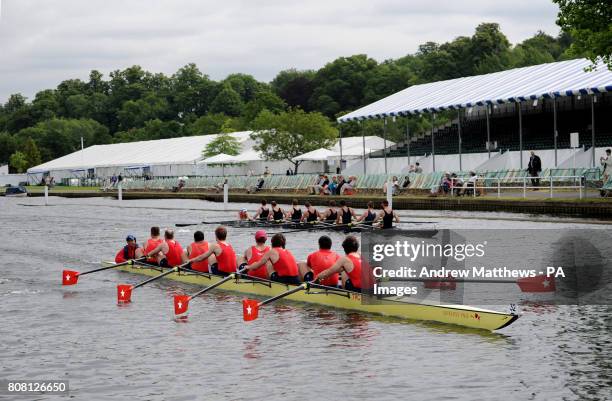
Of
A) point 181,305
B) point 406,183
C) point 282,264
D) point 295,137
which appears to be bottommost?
point 181,305

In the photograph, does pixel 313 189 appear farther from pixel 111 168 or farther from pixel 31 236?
pixel 111 168

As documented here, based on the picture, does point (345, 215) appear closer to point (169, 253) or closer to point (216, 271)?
point (169, 253)

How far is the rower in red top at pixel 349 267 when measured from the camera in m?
19.2

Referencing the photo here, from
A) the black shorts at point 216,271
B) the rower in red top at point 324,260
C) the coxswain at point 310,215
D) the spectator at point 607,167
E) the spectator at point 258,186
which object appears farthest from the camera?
the spectator at point 258,186

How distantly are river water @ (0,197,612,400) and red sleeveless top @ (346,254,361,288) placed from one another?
736 millimetres

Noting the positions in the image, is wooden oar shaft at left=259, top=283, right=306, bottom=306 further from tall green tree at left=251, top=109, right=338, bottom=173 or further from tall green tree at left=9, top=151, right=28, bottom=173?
tall green tree at left=9, top=151, right=28, bottom=173

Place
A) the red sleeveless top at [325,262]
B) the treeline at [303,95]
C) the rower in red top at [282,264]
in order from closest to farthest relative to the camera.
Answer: the red sleeveless top at [325,262] → the rower in red top at [282,264] → the treeline at [303,95]

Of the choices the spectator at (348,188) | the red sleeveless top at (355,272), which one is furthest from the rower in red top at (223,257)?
the spectator at (348,188)

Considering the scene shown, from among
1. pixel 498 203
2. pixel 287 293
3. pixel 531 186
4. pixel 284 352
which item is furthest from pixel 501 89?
pixel 284 352

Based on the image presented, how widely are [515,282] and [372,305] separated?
4044 mm

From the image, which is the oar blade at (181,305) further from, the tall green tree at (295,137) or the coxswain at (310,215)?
the tall green tree at (295,137)

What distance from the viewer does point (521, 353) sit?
1619 cm

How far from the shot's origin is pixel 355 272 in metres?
19.5

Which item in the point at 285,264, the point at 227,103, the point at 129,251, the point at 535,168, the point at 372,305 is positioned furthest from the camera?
the point at 227,103
